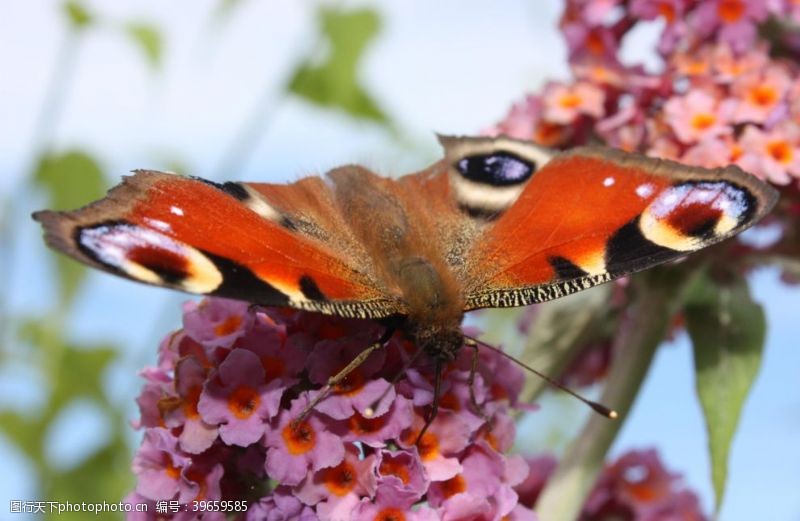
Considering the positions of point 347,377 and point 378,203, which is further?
point 378,203

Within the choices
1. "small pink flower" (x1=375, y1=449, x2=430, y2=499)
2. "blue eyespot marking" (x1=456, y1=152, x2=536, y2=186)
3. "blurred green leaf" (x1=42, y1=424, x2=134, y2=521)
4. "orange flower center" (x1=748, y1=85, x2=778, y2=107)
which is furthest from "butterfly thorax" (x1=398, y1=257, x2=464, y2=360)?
"blurred green leaf" (x1=42, y1=424, x2=134, y2=521)

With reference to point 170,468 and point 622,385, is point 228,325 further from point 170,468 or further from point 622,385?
point 622,385

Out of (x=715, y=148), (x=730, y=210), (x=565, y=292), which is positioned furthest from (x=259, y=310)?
(x=715, y=148)

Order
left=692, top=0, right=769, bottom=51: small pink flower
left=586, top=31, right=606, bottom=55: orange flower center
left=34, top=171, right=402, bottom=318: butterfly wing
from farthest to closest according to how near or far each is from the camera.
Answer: left=586, top=31, right=606, bottom=55: orange flower center → left=692, top=0, right=769, bottom=51: small pink flower → left=34, top=171, right=402, bottom=318: butterfly wing

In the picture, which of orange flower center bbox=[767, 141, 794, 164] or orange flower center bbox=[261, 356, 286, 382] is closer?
orange flower center bbox=[261, 356, 286, 382]

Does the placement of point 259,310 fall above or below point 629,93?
below

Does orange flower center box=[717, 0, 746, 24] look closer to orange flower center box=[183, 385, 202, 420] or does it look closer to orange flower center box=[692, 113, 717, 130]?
orange flower center box=[692, 113, 717, 130]

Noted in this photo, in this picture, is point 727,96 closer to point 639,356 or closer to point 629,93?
point 629,93

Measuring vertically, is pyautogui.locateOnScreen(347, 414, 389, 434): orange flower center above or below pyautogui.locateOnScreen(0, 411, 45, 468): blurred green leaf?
above
